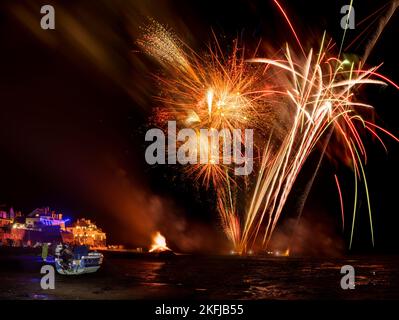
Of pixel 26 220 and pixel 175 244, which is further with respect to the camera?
pixel 26 220

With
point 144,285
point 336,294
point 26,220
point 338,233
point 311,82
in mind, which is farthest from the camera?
point 26,220

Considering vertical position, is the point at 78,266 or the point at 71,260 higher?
the point at 71,260

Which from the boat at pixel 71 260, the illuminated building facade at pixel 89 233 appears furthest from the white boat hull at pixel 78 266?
the illuminated building facade at pixel 89 233

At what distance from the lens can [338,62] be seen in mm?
25422

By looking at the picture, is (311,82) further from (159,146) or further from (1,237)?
(1,237)

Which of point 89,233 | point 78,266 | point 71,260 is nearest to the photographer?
point 71,260

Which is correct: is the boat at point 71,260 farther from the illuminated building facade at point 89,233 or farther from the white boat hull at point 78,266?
the illuminated building facade at point 89,233

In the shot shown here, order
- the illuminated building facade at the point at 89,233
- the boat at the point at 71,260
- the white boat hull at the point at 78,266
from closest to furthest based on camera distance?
the boat at the point at 71,260 < the white boat hull at the point at 78,266 < the illuminated building facade at the point at 89,233

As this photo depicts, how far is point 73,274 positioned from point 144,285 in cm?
519

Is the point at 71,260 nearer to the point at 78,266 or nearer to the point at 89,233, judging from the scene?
the point at 78,266

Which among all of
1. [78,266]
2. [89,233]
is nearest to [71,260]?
[78,266]

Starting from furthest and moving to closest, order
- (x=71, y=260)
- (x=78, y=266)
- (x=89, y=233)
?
(x=89, y=233), (x=78, y=266), (x=71, y=260)

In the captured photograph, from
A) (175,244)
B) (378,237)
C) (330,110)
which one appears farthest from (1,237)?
(330,110)

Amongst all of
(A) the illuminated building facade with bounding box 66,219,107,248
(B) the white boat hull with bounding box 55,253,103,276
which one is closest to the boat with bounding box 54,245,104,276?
(B) the white boat hull with bounding box 55,253,103,276
